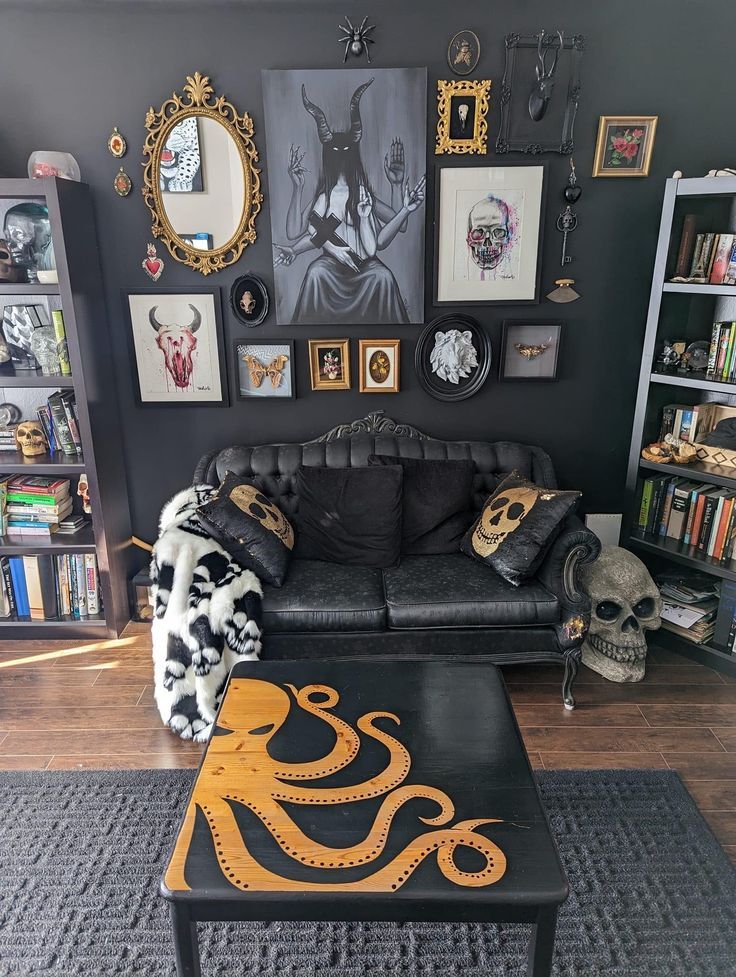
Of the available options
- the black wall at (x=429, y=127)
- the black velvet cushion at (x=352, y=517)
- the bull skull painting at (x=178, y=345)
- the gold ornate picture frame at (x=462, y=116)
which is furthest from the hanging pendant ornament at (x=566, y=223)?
the bull skull painting at (x=178, y=345)

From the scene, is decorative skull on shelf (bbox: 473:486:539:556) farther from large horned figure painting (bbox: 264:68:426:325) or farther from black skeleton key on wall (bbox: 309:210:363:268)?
black skeleton key on wall (bbox: 309:210:363:268)

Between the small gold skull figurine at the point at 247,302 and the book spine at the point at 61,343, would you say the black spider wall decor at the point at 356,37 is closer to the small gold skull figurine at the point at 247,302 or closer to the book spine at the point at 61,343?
the small gold skull figurine at the point at 247,302

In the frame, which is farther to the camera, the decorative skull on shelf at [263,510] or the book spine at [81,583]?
the book spine at [81,583]

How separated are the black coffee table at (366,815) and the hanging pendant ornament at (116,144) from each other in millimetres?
2510

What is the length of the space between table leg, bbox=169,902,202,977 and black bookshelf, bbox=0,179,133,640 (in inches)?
80.9

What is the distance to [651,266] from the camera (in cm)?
340

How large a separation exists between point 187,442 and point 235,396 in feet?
1.19

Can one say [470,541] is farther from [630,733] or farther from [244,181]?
[244,181]

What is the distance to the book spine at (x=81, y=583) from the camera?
3.41 metres

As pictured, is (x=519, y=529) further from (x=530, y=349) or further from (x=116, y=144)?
(x=116, y=144)

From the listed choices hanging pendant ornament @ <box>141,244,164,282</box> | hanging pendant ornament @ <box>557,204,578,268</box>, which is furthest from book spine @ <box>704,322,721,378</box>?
hanging pendant ornament @ <box>141,244,164,282</box>

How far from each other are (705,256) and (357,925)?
3.00 metres

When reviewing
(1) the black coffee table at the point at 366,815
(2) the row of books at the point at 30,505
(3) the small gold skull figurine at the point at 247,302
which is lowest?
(1) the black coffee table at the point at 366,815

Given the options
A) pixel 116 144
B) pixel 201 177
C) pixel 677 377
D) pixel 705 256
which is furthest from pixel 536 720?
pixel 116 144
